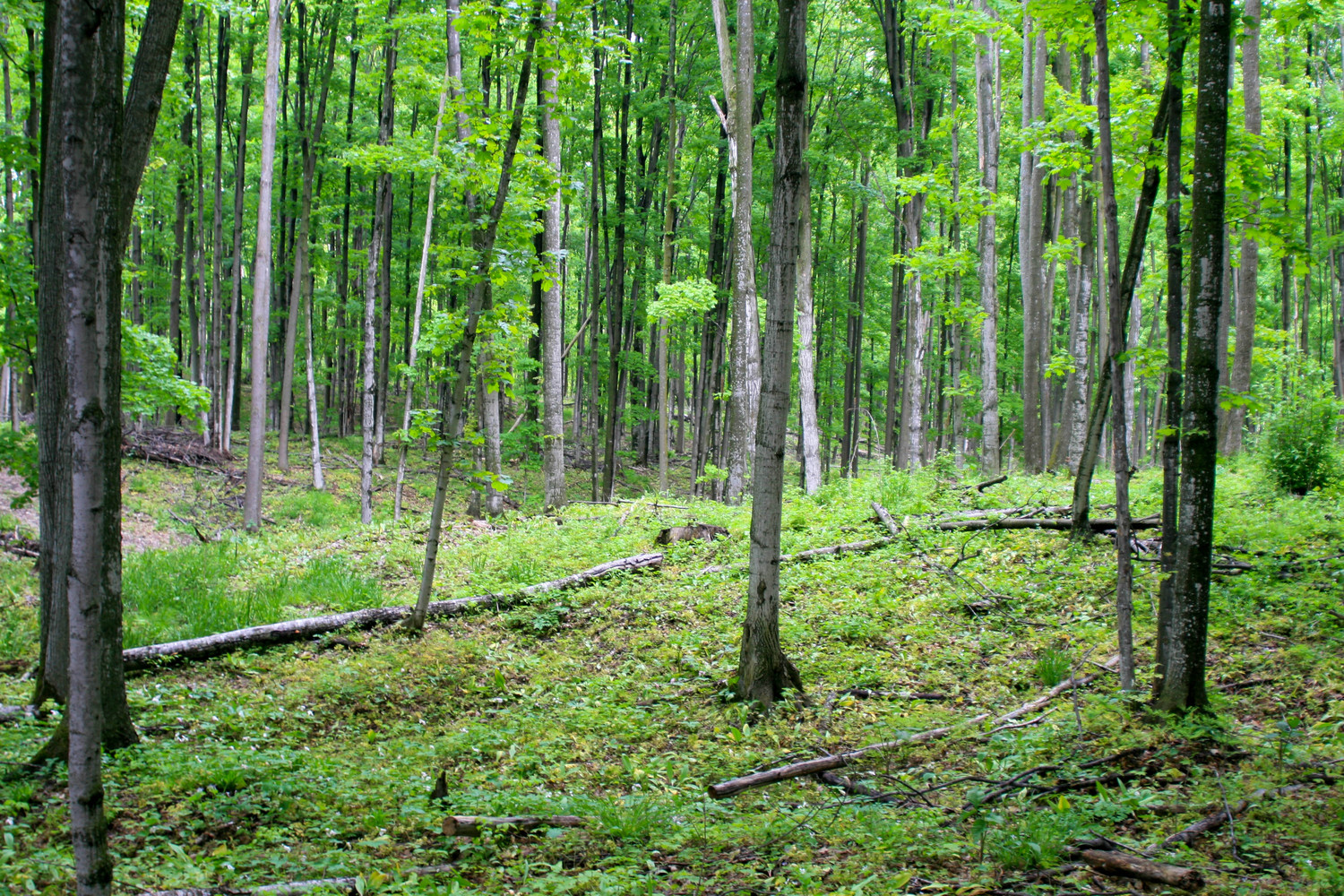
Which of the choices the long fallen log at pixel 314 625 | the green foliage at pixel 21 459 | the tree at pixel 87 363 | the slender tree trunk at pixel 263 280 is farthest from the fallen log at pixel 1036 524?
the slender tree trunk at pixel 263 280

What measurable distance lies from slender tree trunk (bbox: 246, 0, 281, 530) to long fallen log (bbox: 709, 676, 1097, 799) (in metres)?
11.4

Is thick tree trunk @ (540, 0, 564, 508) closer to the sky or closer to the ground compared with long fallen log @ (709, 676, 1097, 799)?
closer to the sky

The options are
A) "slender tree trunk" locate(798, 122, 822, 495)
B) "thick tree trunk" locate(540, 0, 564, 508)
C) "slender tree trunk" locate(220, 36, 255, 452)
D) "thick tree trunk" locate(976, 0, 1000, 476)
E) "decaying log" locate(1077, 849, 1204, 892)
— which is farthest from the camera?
"slender tree trunk" locate(220, 36, 255, 452)

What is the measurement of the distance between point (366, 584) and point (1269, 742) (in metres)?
7.72

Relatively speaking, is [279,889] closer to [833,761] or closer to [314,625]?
[833,761]

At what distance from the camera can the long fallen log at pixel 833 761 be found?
407 centimetres

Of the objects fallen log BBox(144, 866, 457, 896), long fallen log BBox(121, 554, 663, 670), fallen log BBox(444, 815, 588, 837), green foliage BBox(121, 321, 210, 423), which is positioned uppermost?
green foliage BBox(121, 321, 210, 423)

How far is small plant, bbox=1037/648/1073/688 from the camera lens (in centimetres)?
537

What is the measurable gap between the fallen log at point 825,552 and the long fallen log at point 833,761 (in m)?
4.01

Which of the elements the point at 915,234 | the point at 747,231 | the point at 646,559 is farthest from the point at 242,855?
the point at 915,234

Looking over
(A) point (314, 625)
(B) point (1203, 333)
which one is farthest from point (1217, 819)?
(A) point (314, 625)

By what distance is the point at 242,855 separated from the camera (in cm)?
321

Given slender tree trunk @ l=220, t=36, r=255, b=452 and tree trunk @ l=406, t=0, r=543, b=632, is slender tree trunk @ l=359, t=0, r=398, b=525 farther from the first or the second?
tree trunk @ l=406, t=0, r=543, b=632

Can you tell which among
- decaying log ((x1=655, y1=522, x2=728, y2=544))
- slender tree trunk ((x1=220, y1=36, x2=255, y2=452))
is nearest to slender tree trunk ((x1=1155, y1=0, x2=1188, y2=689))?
decaying log ((x1=655, y1=522, x2=728, y2=544))
